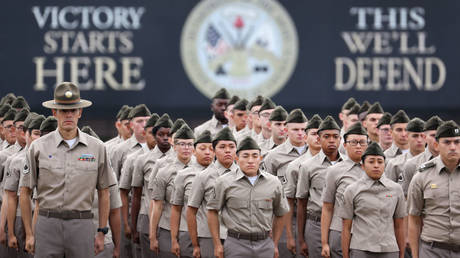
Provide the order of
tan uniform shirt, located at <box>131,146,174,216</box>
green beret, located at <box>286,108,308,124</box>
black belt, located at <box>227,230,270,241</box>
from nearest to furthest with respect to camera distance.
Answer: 1. black belt, located at <box>227,230,270,241</box>
2. tan uniform shirt, located at <box>131,146,174,216</box>
3. green beret, located at <box>286,108,308,124</box>

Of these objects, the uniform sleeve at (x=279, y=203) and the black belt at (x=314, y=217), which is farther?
the black belt at (x=314, y=217)

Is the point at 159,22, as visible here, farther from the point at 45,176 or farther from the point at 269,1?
the point at 45,176

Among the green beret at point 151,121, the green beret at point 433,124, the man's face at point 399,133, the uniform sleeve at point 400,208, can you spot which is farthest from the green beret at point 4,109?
the uniform sleeve at point 400,208

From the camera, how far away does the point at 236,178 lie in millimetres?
9430

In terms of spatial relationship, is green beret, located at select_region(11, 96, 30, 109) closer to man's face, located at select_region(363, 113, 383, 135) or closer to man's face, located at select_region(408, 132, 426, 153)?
man's face, located at select_region(363, 113, 383, 135)

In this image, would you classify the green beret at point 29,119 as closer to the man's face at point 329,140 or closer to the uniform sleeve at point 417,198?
the man's face at point 329,140

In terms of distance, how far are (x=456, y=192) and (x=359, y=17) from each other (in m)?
11.6

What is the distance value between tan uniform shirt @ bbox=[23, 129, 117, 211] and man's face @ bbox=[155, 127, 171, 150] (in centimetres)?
313

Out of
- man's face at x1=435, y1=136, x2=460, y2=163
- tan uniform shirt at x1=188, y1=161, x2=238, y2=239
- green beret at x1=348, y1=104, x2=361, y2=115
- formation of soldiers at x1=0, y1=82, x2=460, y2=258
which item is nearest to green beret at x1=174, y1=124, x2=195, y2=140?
formation of soldiers at x1=0, y1=82, x2=460, y2=258

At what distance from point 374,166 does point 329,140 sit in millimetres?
1480

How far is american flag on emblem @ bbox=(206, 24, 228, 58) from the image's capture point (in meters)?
20.3

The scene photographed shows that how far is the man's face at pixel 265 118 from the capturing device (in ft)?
43.4

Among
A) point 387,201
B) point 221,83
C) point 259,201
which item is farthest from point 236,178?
point 221,83

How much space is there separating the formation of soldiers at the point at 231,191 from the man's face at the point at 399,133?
21mm
